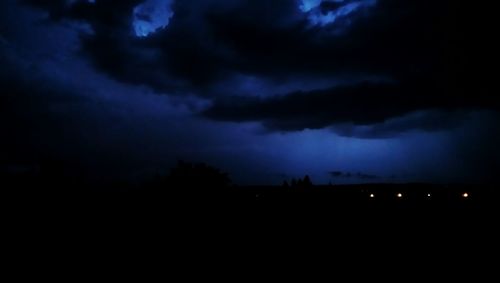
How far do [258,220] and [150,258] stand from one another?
156 inches

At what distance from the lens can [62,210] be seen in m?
13.9

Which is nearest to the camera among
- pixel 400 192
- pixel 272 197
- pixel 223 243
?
pixel 223 243

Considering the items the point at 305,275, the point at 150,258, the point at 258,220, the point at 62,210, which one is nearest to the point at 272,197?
the point at 258,220

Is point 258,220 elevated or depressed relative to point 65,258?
elevated

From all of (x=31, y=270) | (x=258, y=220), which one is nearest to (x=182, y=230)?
(x=258, y=220)

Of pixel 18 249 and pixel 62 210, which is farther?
pixel 62 210

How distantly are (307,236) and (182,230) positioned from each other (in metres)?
4.22

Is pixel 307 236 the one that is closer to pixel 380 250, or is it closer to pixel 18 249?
pixel 380 250

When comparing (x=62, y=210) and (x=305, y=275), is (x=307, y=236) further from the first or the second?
(x=62, y=210)

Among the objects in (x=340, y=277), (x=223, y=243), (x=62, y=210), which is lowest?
(x=340, y=277)

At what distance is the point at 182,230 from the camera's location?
1387 centimetres

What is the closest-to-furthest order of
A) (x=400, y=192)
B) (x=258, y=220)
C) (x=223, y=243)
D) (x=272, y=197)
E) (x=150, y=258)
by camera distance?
1. (x=150, y=258)
2. (x=223, y=243)
3. (x=258, y=220)
4. (x=272, y=197)
5. (x=400, y=192)

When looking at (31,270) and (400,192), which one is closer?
(31,270)

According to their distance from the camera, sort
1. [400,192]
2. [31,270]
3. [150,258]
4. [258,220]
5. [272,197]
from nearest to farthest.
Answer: [31,270] → [150,258] → [258,220] → [272,197] → [400,192]
